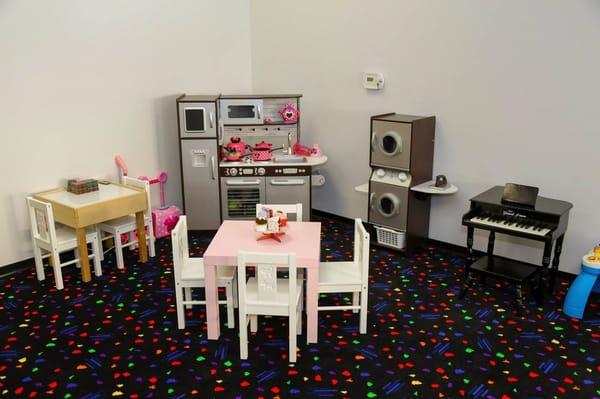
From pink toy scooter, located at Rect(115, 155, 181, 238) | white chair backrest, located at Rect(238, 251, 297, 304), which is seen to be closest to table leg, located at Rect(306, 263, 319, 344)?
white chair backrest, located at Rect(238, 251, 297, 304)

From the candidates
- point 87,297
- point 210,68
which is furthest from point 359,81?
point 87,297

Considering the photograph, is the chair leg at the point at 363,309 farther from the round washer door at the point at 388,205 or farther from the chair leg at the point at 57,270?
the chair leg at the point at 57,270

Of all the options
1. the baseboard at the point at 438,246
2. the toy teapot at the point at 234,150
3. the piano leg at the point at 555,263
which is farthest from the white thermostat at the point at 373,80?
the piano leg at the point at 555,263

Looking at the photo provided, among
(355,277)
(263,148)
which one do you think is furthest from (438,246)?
(263,148)

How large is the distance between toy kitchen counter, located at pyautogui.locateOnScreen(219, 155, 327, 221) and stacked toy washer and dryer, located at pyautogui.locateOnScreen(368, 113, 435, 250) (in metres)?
0.76

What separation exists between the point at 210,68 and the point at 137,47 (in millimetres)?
961

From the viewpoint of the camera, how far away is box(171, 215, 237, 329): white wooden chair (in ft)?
12.7

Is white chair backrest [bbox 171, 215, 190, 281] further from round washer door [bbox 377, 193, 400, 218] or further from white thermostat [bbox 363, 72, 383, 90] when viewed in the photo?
white thermostat [bbox 363, 72, 383, 90]

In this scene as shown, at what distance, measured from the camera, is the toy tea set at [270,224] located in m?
3.95

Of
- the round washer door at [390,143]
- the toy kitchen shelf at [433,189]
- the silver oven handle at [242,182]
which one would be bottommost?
the silver oven handle at [242,182]

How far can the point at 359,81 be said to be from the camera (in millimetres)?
5879

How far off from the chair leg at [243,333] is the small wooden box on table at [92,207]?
1.94 metres

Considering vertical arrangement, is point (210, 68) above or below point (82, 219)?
above

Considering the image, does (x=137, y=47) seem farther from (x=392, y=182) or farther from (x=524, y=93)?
(x=524, y=93)
